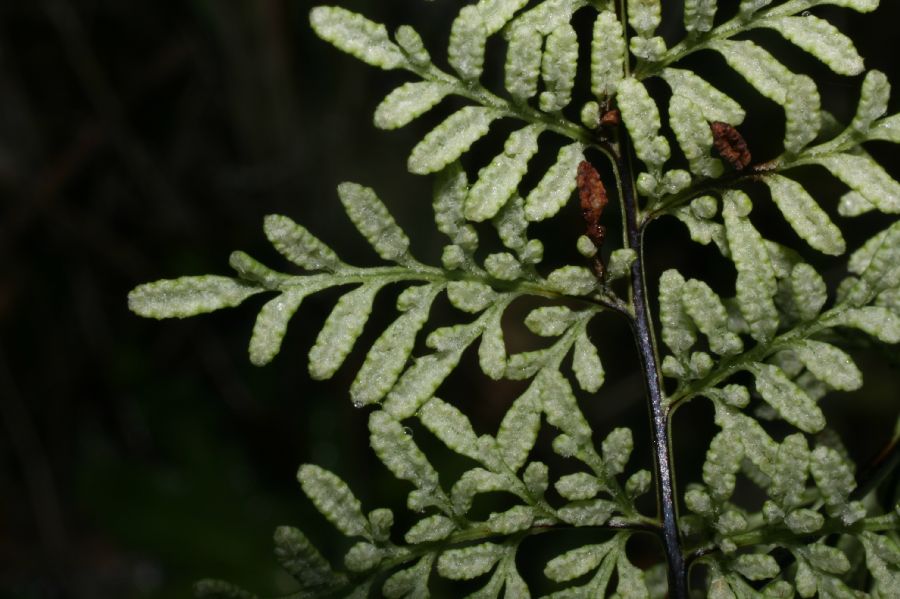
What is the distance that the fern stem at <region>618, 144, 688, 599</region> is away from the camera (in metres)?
1.58

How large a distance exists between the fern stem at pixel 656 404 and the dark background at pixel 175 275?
2.24 metres

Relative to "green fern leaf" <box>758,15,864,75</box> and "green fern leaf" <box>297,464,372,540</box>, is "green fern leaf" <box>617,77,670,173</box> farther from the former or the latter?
"green fern leaf" <box>297,464,372,540</box>

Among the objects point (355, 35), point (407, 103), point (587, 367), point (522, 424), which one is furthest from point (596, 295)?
point (355, 35)

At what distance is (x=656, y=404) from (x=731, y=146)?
0.46 meters

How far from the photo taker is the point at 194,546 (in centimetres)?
391

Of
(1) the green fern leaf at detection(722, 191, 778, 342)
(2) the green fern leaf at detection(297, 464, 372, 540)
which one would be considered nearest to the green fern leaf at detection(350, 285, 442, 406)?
(2) the green fern leaf at detection(297, 464, 372, 540)

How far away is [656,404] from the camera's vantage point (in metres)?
1.61

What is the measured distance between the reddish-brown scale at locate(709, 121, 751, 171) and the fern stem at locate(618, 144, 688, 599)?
0.16 meters

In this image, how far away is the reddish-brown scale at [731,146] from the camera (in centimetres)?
154

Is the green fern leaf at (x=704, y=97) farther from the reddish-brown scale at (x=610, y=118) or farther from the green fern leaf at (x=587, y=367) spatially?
the green fern leaf at (x=587, y=367)

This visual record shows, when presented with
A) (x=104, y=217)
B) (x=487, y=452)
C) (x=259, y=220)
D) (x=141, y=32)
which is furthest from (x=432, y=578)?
(x=141, y=32)

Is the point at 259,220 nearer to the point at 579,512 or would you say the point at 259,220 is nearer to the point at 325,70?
the point at 325,70

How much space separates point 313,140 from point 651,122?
324cm

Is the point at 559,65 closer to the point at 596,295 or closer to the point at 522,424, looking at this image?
the point at 596,295
